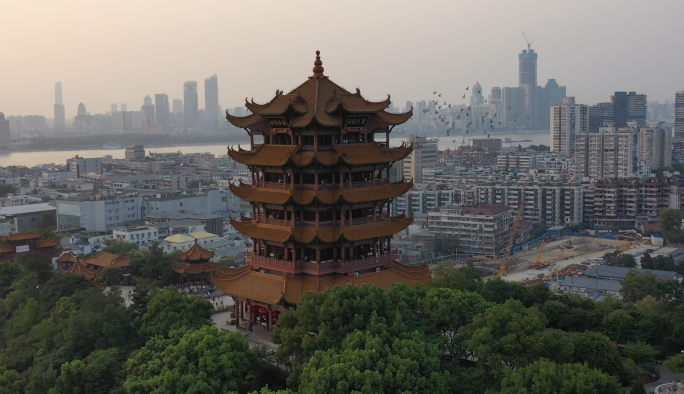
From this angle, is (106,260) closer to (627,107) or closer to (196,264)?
(196,264)

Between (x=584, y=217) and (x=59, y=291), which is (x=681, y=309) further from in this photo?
(x=584, y=217)

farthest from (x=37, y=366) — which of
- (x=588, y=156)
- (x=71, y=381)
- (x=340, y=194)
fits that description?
(x=588, y=156)

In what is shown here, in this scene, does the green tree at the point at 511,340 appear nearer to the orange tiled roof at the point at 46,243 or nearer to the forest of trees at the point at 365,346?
the forest of trees at the point at 365,346

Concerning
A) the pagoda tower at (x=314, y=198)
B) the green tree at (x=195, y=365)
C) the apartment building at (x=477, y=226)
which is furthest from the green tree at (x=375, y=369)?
the apartment building at (x=477, y=226)

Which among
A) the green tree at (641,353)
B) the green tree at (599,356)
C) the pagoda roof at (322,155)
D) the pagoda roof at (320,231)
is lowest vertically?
the green tree at (641,353)

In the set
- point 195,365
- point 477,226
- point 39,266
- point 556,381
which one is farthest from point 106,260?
point 477,226

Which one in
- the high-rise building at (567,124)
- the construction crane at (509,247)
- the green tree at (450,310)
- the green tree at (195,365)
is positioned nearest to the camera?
the green tree at (195,365)
